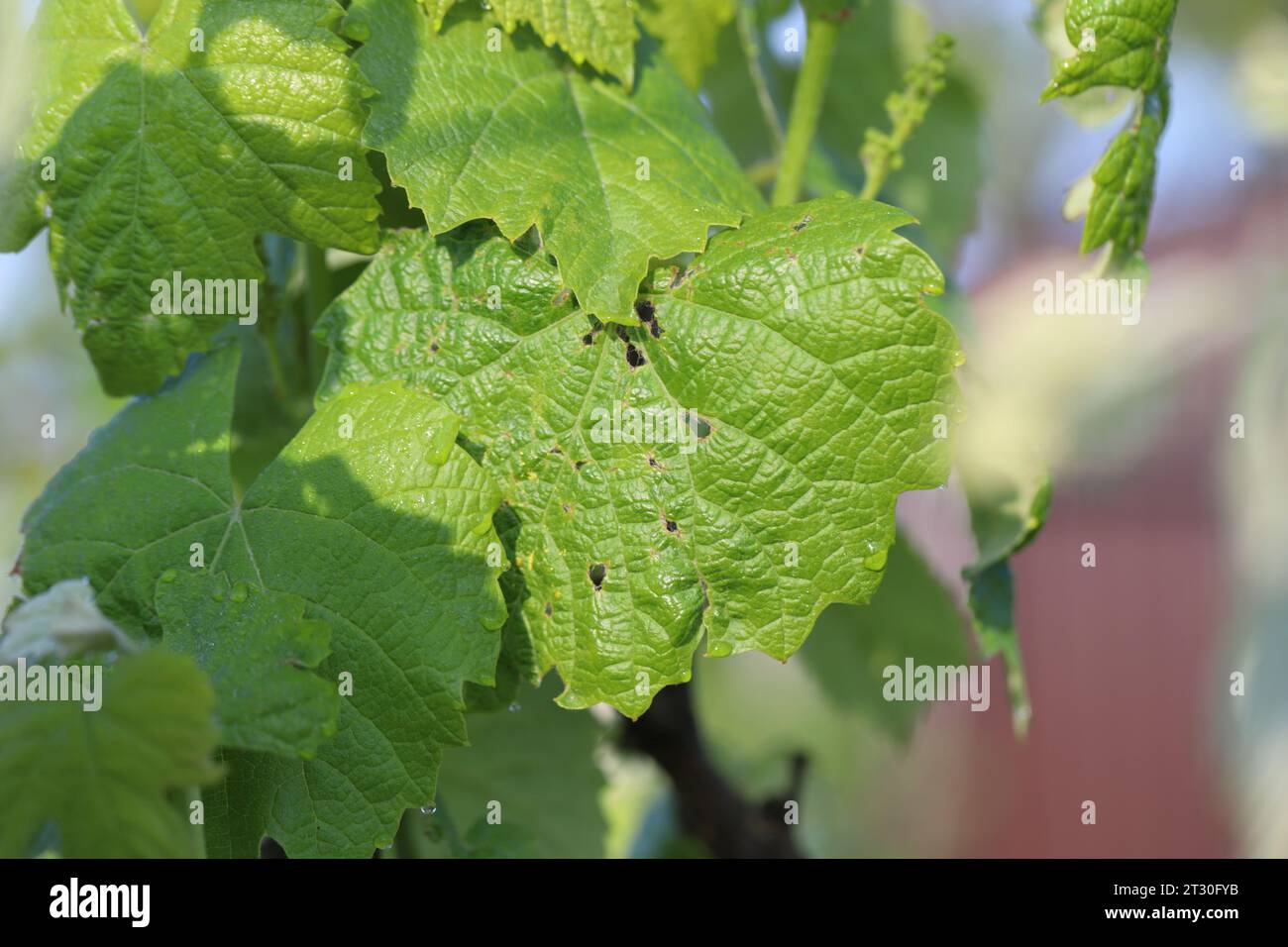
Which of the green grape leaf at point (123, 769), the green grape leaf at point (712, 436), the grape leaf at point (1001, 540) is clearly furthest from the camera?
the grape leaf at point (1001, 540)

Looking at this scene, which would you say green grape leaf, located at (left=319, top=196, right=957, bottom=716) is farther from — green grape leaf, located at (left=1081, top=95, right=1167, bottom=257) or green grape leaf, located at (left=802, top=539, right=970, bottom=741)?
green grape leaf, located at (left=802, top=539, right=970, bottom=741)

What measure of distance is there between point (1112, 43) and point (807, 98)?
26cm

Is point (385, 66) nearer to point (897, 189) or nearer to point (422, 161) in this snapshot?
point (422, 161)

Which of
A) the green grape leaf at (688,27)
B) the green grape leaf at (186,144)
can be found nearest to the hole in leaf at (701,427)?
the green grape leaf at (186,144)

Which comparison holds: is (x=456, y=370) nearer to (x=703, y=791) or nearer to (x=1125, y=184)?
(x=1125, y=184)

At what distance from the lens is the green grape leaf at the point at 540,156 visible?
0.72 m

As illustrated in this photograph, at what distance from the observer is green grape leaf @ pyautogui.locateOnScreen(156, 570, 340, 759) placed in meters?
0.62

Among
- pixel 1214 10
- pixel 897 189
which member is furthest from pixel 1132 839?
pixel 897 189

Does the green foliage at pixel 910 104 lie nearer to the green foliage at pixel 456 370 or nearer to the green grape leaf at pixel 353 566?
the green foliage at pixel 456 370

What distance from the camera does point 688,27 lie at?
99 centimetres

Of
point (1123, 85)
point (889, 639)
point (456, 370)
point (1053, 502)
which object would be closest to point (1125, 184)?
point (1123, 85)

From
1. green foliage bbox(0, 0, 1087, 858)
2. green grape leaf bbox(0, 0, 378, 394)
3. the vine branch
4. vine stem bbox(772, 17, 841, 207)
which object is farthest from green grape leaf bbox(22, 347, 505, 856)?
the vine branch

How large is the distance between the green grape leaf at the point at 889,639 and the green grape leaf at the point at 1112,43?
0.58m

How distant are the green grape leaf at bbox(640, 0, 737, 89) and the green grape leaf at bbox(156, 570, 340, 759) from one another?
1.93ft
